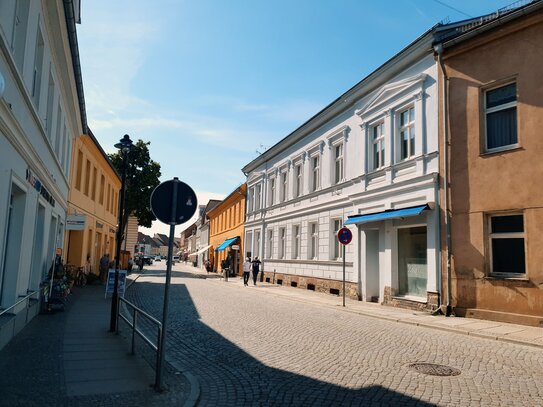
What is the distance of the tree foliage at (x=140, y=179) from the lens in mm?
43469

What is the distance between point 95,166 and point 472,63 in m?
19.7

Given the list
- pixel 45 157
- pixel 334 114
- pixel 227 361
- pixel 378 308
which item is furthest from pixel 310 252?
pixel 227 361

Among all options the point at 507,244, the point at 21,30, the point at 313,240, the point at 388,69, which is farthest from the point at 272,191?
the point at 21,30

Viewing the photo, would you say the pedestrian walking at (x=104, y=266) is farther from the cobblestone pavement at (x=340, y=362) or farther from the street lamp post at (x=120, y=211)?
the street lamp post at (x=120, y=211)

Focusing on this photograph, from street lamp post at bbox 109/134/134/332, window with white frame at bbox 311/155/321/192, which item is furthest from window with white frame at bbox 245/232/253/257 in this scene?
street lamp post at bbox 109/134/134/332

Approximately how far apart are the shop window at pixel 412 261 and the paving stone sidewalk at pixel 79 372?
1014cm

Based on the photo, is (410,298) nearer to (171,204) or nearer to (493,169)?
(493,169)

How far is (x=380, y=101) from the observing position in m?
18.2

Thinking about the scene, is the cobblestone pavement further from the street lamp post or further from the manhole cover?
the street lamp post

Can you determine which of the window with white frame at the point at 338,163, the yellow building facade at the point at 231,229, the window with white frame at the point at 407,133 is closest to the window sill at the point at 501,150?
the window with white frame at the point at 407,133

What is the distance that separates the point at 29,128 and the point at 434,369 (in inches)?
343

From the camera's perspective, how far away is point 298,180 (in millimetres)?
27625

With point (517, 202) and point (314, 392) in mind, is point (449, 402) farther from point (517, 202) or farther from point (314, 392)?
point (517, 202)

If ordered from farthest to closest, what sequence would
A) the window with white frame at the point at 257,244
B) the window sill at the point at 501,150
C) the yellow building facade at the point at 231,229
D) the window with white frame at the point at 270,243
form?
the yellow building facade at the point at 231,229
the window with white frame at the point at 257,244
the window with white frame at the point at 270,243
the window sill at the point at 501,150
